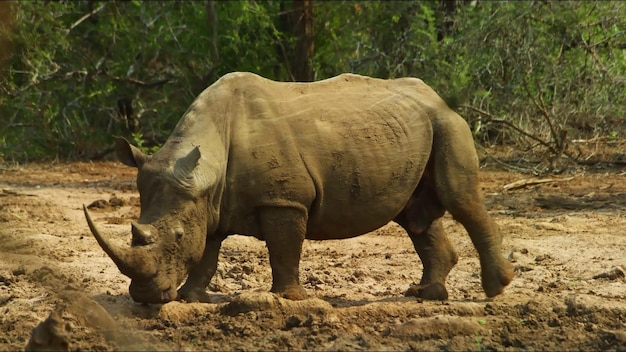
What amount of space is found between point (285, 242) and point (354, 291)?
46.8 inches

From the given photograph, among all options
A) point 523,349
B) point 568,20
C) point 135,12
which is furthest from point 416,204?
point 135,12

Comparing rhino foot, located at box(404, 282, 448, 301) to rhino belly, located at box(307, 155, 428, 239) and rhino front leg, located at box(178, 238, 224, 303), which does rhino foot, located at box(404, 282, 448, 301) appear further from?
rhino front leg, located at box(178, 238, 224, 303)

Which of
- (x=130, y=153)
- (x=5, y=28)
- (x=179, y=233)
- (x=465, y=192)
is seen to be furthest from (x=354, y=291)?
(x=5, y=28)

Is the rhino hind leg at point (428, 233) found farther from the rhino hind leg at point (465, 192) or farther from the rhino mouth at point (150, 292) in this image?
the rhino mouth at point (150, 292)

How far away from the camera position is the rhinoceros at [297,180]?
Result: 222 inches

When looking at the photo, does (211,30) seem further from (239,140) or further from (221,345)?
(221,345)

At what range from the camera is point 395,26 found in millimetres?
14102

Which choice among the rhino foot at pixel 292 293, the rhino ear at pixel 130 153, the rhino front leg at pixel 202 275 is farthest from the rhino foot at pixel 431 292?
the rhino ear at pixel 130 153

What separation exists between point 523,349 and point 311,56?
31.0 feet

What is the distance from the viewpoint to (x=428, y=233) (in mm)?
6602

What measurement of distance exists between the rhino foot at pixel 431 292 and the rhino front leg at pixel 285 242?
2.80ft

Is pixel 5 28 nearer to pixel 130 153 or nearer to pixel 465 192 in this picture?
pixel 130 153

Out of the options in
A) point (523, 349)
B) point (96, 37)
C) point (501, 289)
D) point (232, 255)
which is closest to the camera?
point (523, 349)

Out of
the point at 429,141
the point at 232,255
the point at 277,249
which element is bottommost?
the point at 232,255
